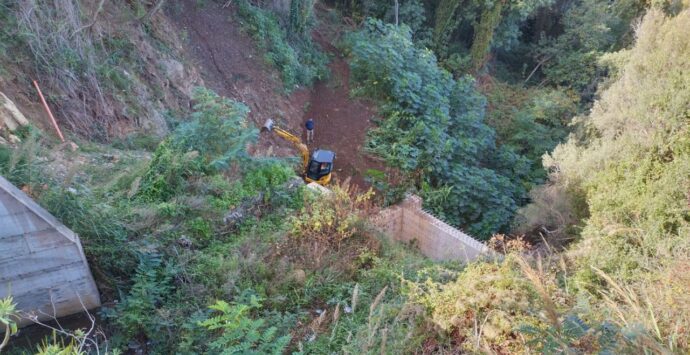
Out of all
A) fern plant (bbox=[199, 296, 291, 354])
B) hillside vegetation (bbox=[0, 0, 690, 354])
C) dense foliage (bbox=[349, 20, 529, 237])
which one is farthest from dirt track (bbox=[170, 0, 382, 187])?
fern plant (bbox=[199, 296, 291, 354])

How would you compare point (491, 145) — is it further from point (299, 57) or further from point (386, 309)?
point (386, 309)

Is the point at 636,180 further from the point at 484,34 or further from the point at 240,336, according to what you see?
the point at 484,34

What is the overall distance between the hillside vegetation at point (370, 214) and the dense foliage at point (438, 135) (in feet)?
0.20

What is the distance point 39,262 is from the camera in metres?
4.61

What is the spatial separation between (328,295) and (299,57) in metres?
10.2

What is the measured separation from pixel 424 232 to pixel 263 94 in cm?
616

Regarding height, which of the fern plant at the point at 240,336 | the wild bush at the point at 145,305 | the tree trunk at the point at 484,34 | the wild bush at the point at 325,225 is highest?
the tree trunk at the point at 484,34

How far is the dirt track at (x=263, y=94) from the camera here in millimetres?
11648

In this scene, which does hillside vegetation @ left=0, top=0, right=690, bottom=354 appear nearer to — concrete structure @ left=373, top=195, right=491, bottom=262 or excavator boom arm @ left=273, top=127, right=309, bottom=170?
concrete structure @ left=373, top=195, right=491, bottom=262

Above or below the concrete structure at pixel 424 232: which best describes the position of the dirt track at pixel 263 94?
above

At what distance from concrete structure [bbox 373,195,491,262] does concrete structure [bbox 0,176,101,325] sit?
164 inches

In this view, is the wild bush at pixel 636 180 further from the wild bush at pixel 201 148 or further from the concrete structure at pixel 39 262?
the wild bush at pixel 201 148

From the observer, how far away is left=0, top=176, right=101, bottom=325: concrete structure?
14.3ft

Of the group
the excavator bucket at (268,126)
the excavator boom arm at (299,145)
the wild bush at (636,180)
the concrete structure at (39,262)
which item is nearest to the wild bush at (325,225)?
the concrete structure at (39,262)
